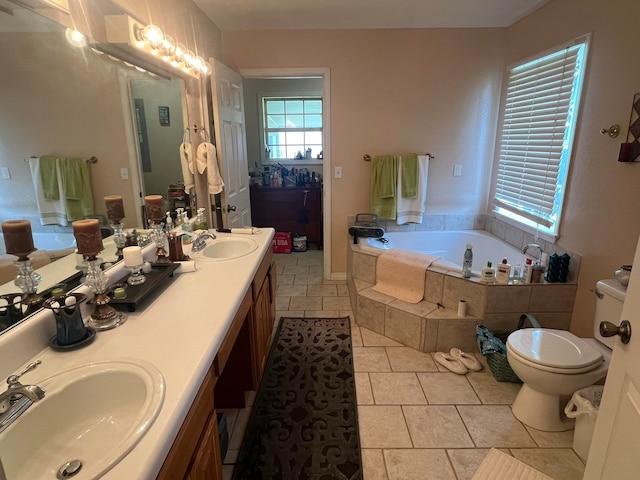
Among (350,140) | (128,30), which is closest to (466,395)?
(350,140)

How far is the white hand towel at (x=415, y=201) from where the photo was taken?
136 inches

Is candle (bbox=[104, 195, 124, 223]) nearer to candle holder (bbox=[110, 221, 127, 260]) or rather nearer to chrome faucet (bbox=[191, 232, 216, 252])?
candle holder (bbox=[110, 221, 127, 260])

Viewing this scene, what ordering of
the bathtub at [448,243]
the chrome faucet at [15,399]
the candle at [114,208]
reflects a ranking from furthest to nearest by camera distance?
the bathtub at [448,243], the candle at [114,208], the chrome faucet at [15,399]

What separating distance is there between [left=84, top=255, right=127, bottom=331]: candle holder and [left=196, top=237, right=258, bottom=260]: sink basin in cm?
90

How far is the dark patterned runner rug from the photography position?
1654 millimetres

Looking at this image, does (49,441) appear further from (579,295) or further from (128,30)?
(579,295)

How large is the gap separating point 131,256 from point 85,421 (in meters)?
0.65

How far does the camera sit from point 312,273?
407cm

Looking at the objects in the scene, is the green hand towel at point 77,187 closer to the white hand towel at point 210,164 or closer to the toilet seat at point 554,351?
the white hand towel at point 210,164

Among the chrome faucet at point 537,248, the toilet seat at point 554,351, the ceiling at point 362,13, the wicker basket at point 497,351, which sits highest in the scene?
the ceiling at point 362,13

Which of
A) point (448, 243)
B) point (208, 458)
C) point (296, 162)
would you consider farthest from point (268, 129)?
point (208, 458)

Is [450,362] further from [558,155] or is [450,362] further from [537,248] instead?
[558,155]

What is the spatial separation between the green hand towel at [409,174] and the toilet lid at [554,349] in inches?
70.7

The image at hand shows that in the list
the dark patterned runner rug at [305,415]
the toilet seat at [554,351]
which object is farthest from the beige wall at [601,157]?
the dark patterned runner rug at [305,415]
